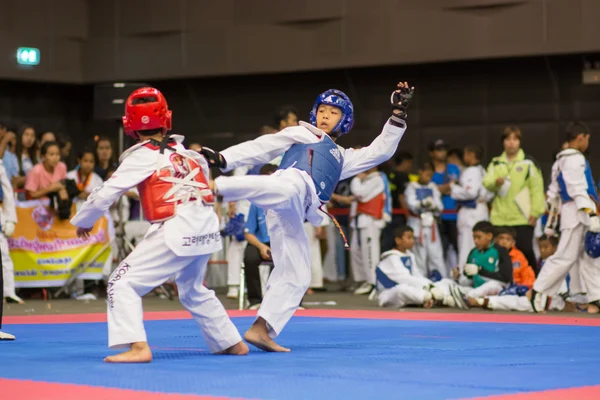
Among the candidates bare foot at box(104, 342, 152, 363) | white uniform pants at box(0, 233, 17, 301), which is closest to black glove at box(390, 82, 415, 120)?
bare foot at box(104, 342, 152, 363)

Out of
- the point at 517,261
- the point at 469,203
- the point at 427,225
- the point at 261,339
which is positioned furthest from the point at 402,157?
the point at 261,339

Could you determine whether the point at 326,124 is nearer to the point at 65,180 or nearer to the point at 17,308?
the point at 17,308

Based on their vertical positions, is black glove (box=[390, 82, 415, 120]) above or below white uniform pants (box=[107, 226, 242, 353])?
above

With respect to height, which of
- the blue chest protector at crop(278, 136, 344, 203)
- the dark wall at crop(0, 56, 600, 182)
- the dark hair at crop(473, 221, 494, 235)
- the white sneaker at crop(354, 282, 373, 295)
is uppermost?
the dark wall at crop(0, 56, 600, 182)

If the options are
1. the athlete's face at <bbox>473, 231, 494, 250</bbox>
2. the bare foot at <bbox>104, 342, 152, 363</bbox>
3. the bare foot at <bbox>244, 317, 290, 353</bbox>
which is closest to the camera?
the bare foot at <bbox>104, 342, 152, 363</bbox>

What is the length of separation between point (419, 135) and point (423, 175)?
8.93ft

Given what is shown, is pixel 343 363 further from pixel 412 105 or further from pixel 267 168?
pixel 412 105

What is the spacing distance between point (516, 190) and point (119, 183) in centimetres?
702

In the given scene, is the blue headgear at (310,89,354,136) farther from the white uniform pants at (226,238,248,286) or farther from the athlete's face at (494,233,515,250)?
the white uniform pants at (226,238,248,286)

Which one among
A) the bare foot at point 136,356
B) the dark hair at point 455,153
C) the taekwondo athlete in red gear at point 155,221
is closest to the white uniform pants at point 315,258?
the dark hair at point 455,153

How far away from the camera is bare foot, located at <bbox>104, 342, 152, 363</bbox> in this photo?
5199 mm

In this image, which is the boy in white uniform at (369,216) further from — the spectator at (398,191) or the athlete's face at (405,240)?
the athlete's face at (405,240)

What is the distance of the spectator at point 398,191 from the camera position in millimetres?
13250

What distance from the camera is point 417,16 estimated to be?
49.2ft
